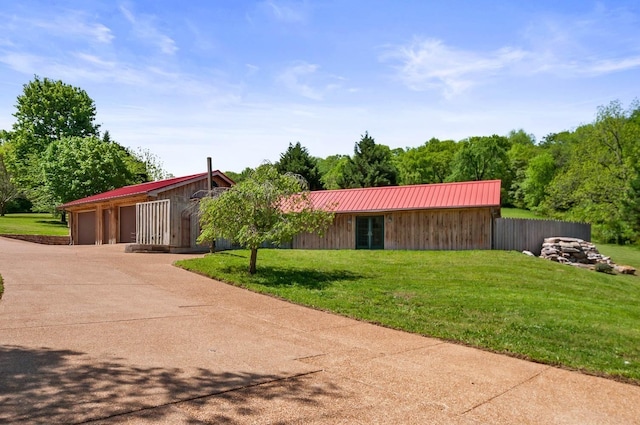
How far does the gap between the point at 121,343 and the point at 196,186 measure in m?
18.2

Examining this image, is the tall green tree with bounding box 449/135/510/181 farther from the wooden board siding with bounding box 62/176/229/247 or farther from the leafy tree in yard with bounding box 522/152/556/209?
the wooden board siding with bounding box 62/176/229/247

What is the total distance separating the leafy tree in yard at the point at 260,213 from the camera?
40.7 feet

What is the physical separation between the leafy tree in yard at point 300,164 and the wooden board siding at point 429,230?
2061 centimetres

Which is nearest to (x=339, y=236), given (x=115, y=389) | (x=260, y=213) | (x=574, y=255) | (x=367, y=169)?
(x=574, y=255)

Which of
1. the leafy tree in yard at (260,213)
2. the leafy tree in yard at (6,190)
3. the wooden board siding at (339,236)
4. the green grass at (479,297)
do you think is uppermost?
the leafy tree in yard at (6,190)

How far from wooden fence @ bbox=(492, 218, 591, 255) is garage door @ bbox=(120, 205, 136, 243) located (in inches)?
687

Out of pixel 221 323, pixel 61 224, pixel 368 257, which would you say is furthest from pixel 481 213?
pixel 61 224

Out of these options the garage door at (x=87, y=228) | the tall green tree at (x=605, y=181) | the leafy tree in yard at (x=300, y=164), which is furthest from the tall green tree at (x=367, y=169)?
the garage door at (x=87, y=228)

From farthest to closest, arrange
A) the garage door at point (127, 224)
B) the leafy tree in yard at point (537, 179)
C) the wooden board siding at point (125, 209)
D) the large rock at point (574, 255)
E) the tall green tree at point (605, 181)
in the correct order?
the leafy tree in yard at point (537, 179) → the tall green tree at point (605, 181) → the garage door at point (127, 224) → the large rock at point (574, 255) → the wooden board siding at point (125, 209)

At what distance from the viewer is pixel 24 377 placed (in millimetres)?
4496

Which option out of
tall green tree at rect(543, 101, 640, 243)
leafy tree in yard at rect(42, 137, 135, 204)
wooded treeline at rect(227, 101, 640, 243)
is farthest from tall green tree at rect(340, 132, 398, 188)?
leafy tree in yard at rect(42, 137, 135, 204)

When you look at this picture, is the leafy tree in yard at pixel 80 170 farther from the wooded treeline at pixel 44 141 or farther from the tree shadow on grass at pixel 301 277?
the tree shadow on grass at pixel 301 277

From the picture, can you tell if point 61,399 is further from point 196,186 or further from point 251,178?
point 196,186

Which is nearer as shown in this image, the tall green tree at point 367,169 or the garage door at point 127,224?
the garage door at point 127,224
